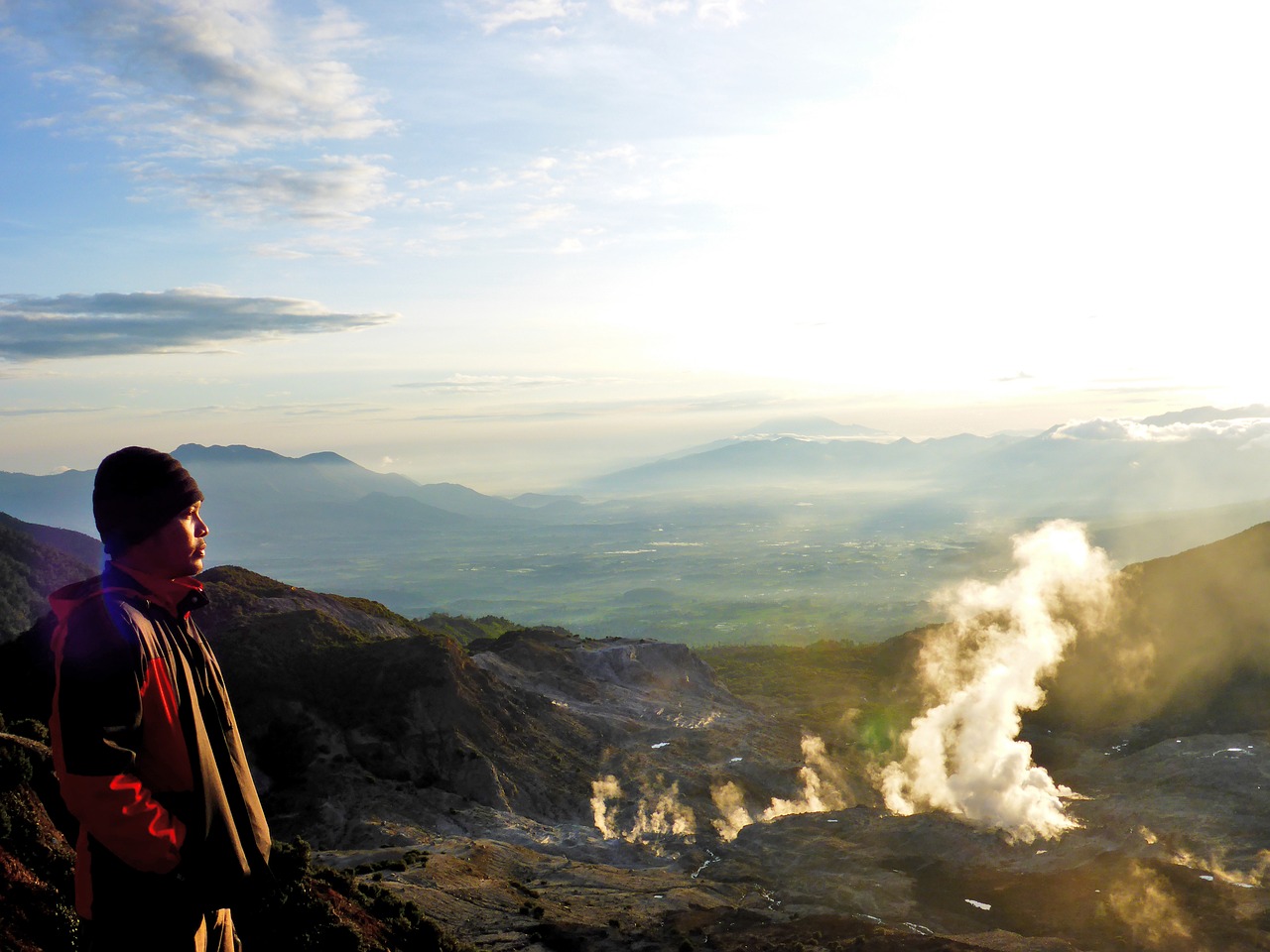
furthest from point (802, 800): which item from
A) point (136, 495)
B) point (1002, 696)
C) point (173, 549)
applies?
point (136, 495)

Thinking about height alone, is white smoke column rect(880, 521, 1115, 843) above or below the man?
below

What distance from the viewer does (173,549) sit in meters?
4.71

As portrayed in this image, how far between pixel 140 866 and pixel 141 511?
1801 mm

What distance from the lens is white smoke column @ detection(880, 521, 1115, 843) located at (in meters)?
45.5

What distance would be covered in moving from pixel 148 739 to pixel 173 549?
1045 millimetres

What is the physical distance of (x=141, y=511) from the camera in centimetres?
460

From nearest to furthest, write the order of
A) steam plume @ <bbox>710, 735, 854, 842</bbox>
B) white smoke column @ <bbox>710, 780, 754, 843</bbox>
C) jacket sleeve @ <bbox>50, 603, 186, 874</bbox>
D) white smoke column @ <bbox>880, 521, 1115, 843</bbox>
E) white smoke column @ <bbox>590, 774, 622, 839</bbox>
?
1. jacket sleeve @ <bbox>50, 603, 186, 874</bbox>
2. white smoke column @ <bbox>590, 774, 622, 839</bbox>
3. white smoke column @ <bbox>710, 780, 754, 843</bbox>
4. white smoke column @ <bbox>880, 521, 1115, 843</bbox>
5. steam plume @ <bbox>710, 735, 854, 842</bbox>

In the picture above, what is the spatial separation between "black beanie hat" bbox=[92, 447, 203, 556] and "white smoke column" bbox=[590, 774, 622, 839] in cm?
4248

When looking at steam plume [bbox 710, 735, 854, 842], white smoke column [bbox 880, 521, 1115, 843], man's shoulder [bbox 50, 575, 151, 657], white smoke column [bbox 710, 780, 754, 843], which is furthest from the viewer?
steam plume [bbox 710, 735, 854, 842]

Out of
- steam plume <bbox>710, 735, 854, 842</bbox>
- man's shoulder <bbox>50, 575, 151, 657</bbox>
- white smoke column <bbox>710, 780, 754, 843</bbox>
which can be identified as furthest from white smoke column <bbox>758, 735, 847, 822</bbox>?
man's shoulder <bbox>50, 575, 151, 657</bbox>

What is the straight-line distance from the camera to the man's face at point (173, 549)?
15.2 ft

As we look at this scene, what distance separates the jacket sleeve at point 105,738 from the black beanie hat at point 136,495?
566mm

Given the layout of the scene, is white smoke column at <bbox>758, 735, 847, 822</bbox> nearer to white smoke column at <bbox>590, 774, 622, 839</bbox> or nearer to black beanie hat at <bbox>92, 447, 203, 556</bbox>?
white smoke column at <bbox>590, 774, 622, 839</bbox>

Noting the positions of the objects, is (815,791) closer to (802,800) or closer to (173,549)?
(802,800)
